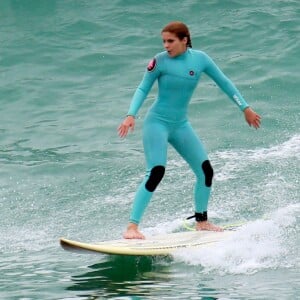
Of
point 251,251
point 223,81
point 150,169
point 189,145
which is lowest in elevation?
point 251,251

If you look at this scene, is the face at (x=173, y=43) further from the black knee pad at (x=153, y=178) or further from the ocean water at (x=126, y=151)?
the ocean water at (x=126, y=151)

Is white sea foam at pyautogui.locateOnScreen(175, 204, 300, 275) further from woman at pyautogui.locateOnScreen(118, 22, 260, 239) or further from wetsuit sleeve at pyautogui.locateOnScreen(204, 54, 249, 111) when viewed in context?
wetsuit sleeve at pyautogui.locateOnScreen(204, 54, 249, 111)

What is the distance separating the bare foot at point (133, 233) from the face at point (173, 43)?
5.08 feet

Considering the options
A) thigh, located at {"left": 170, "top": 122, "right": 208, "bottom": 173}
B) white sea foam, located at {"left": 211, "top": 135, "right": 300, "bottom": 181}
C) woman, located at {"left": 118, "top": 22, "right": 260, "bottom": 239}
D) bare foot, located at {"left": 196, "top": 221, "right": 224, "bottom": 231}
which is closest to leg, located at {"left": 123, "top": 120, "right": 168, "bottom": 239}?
woman, located at {"left": 118, "top": 22, "right": 260, "bottom": 239}

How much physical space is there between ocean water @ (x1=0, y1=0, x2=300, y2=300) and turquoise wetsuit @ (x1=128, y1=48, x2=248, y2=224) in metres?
0.68

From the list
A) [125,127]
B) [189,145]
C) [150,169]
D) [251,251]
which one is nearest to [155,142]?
[150,169]

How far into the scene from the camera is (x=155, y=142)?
9.19m

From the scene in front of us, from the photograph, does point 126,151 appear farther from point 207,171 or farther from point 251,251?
point 251,251

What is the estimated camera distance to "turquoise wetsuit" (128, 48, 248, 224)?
360 inches

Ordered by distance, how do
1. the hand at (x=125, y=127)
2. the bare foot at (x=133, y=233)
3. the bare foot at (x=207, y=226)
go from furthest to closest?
the bare foot at (x=207, y=226) → the bare foot at (x=133, y=233) → the hand at (x=125, y=127)

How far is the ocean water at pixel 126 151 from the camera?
8.17 meters

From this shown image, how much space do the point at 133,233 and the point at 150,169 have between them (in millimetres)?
586

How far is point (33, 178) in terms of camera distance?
40.0 ft

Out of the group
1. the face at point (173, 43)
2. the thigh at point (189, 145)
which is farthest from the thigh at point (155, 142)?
the face at point (173, 43)
